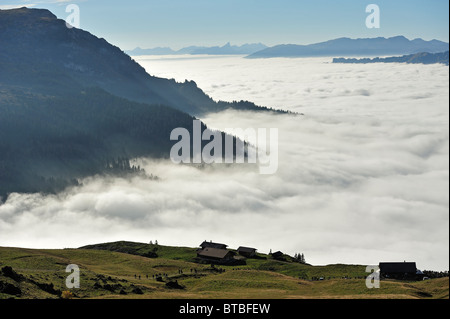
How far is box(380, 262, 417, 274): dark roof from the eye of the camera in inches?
5177

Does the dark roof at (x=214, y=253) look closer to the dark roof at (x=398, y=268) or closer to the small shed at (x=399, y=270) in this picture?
the dark roof at (x=398, y=268)

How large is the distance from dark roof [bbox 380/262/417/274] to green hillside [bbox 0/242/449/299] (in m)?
7.35

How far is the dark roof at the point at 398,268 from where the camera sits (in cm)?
13150

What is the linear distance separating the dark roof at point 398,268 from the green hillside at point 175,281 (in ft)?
24.1

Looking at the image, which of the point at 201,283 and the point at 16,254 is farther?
the point at 16,254

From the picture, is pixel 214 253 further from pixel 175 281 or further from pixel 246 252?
pixel 175 281

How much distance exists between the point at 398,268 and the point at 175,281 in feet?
216

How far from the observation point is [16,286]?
75.8 meters

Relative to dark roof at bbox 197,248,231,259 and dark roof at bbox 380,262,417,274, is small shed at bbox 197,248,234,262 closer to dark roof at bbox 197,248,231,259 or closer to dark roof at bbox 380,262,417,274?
dark roof at bbox 197,248,231,259

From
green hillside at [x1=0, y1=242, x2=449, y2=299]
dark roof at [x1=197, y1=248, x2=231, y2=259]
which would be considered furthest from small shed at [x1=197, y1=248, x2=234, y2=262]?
green hillside at [x1=0, y1=242, x2=449, y2=299]
